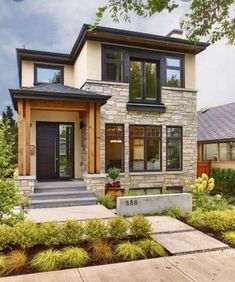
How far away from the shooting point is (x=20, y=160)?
977cm

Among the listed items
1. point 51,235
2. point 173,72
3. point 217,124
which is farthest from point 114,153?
point 217,124

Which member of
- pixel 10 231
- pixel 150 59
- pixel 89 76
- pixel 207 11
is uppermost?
pixel 150 59

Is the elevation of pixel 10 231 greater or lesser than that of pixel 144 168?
lesser

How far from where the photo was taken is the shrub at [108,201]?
31.6 ft

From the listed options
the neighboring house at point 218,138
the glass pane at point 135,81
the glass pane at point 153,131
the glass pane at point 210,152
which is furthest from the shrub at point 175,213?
the glass pane at point 210,152

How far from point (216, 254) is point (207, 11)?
433 cm

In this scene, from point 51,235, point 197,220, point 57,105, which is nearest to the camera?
point 51,235

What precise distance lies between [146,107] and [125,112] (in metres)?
0.97

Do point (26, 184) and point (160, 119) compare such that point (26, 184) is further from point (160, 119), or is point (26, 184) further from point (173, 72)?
point (173, 72)

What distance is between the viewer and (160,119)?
1260 cm

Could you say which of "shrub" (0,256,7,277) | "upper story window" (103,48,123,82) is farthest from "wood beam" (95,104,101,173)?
"shrub" (0,256,7,277)

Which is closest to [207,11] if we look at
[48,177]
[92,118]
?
[92,118]

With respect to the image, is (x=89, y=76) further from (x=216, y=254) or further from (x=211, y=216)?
(x=216, y=254)

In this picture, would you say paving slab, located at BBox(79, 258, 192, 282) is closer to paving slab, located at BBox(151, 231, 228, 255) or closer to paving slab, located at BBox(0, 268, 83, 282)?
paving slab, located at BBox(0, 268, 83, 282)
